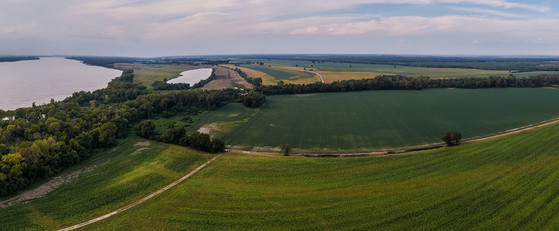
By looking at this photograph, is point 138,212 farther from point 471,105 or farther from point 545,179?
point 471,105

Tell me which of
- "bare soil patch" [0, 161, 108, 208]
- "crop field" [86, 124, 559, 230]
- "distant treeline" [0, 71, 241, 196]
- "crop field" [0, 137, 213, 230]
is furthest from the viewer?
"distant treeline" [0, 71, 241, 196]

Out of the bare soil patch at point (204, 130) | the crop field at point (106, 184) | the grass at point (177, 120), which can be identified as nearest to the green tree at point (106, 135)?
the crop field at point (106, 184)

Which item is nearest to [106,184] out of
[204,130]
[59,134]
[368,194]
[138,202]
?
[138,202]

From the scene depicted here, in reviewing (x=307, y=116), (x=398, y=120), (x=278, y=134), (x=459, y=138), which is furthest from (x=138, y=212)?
(x=398, y=120)

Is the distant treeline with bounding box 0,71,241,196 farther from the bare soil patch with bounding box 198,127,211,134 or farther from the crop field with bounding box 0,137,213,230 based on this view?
the bare soil patch with bounding box 198,127,211,134

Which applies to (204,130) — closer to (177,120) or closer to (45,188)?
(177,120)

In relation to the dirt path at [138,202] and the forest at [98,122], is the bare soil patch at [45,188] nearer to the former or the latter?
the forest at [98,122]

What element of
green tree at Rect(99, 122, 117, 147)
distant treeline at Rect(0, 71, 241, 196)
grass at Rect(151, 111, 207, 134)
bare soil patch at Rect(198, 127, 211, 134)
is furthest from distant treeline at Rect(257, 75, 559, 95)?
green tree at Rect(99, 122, 117, 147)
